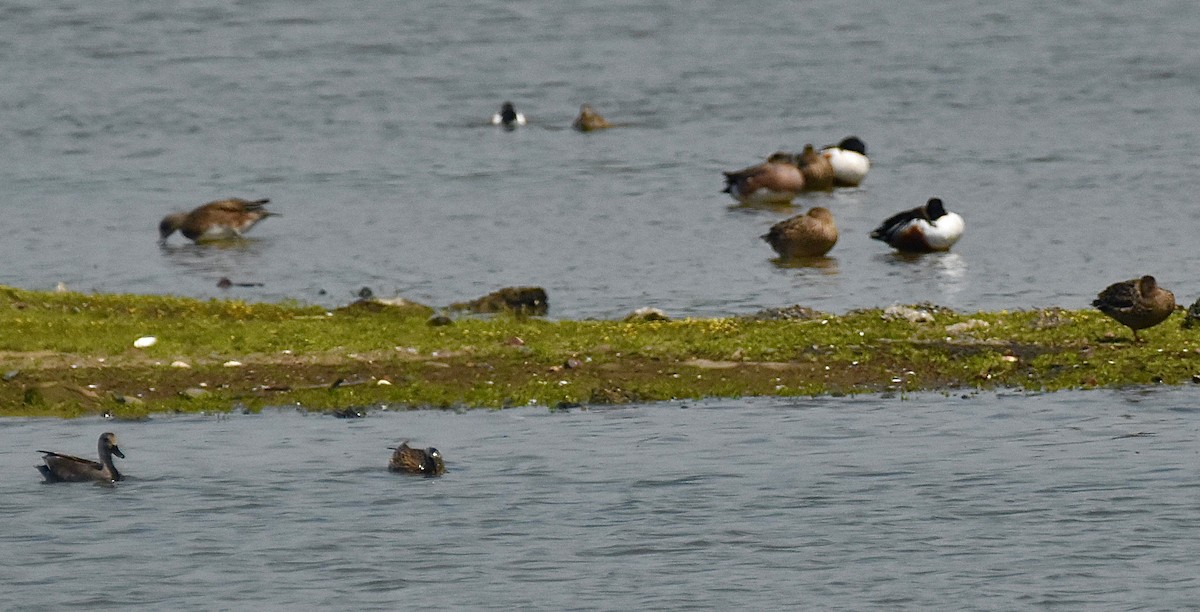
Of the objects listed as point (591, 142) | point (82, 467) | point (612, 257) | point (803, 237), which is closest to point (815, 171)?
point (591, 142)

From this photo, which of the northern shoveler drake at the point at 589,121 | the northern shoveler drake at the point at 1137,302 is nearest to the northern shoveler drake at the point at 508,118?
the northern shoveler drake at the point at 589,121

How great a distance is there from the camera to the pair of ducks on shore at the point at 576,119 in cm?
4484

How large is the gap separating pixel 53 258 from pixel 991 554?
1918 centimetres

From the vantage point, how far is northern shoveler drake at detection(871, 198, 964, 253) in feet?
95.8

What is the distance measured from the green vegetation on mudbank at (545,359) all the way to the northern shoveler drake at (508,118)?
974 inches

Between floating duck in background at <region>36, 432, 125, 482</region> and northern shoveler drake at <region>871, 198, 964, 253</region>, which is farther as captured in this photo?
northern shoveler drake at <region>871, 198, 964, 253</region>

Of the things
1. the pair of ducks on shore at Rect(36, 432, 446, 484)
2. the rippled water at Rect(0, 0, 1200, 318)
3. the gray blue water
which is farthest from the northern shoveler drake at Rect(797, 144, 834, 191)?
the pair of ducks on shore at Rect(36, 432, 446, 484)

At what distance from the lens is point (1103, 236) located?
30125 millimetres

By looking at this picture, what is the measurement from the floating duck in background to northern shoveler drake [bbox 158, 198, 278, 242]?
A: 1609cm

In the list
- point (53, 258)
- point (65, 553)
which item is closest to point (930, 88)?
point (53, 258)

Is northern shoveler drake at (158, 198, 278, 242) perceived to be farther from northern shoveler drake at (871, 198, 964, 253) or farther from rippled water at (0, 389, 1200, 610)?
rippled water at (0, 389, 1200, 610)

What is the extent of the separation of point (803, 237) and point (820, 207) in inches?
114

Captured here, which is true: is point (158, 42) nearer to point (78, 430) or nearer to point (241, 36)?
point (241, 36)

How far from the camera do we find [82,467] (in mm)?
15688
